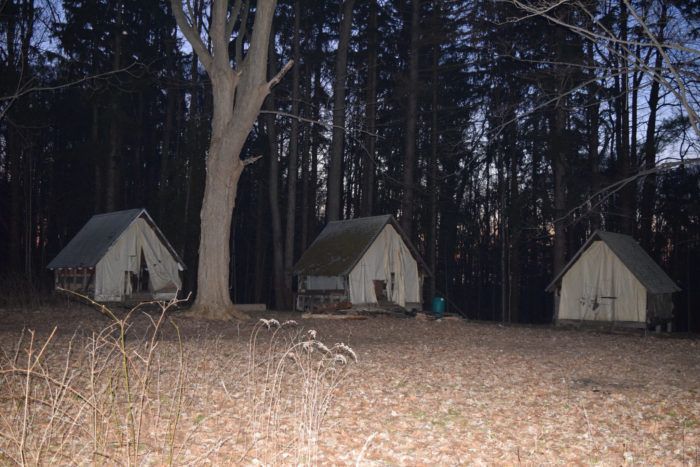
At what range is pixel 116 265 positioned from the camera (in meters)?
23.8

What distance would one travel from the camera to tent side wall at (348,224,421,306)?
2231 cm

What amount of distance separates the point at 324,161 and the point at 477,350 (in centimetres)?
2963

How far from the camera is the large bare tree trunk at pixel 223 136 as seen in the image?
53.4 feet

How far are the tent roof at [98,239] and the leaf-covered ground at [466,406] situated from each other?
1100cm

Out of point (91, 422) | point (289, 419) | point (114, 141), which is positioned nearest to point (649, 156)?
point (289, 419)

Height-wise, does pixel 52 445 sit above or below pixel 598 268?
below

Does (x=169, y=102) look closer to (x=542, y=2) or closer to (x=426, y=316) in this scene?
(x=426, y=316)

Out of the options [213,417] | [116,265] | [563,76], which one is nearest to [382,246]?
[116,265]

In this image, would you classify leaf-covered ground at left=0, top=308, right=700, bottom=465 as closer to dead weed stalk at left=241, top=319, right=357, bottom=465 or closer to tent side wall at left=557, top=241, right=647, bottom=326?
dead weed stalk at left=241, top=319, right=357, bottom=465

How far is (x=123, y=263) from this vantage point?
24.0 metres

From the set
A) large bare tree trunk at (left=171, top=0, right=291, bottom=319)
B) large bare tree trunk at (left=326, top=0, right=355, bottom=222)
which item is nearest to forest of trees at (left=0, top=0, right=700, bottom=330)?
large bare tree trunk at (left=326, top=0, right=355, bottom=222)

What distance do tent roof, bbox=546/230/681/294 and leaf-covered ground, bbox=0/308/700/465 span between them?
24.1 feet

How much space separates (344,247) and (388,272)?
1.91 metres

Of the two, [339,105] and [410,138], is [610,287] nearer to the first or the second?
[410,138]
